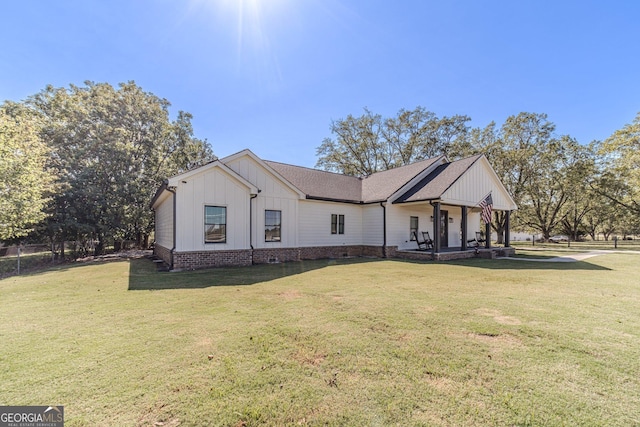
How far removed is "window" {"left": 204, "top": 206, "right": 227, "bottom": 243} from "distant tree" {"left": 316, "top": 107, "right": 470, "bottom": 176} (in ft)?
78.7

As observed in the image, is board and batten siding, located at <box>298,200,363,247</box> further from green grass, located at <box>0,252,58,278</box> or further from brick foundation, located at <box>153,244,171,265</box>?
green grass, located at <box>0,252,58,278</box>

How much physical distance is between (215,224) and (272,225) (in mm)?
2664

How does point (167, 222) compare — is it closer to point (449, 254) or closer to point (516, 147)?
point (449, 254)

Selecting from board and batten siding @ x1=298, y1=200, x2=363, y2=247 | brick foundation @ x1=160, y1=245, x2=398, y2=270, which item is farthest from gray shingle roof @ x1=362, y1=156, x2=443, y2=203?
brick foundation @ x1=160, y1=245, x2=398, y2=270

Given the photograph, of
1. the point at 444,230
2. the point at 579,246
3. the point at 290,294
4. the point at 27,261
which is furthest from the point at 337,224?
the point at 579,246

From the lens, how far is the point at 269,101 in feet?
51.5

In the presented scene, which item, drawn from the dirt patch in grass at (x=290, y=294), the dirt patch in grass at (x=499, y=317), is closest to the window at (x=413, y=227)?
the dirt patch in grass at (x=290, y=294)

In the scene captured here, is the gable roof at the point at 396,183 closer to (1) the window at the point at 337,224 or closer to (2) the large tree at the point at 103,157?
(1) the window at the point at 337,224

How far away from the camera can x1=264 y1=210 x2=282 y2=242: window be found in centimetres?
1259

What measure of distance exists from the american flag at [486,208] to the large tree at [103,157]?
2202 centimetres

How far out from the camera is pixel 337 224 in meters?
15.3

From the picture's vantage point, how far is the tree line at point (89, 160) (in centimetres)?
1505

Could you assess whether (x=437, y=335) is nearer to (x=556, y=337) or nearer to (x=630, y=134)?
(x=556, y=337)

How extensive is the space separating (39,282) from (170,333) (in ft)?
26.2
